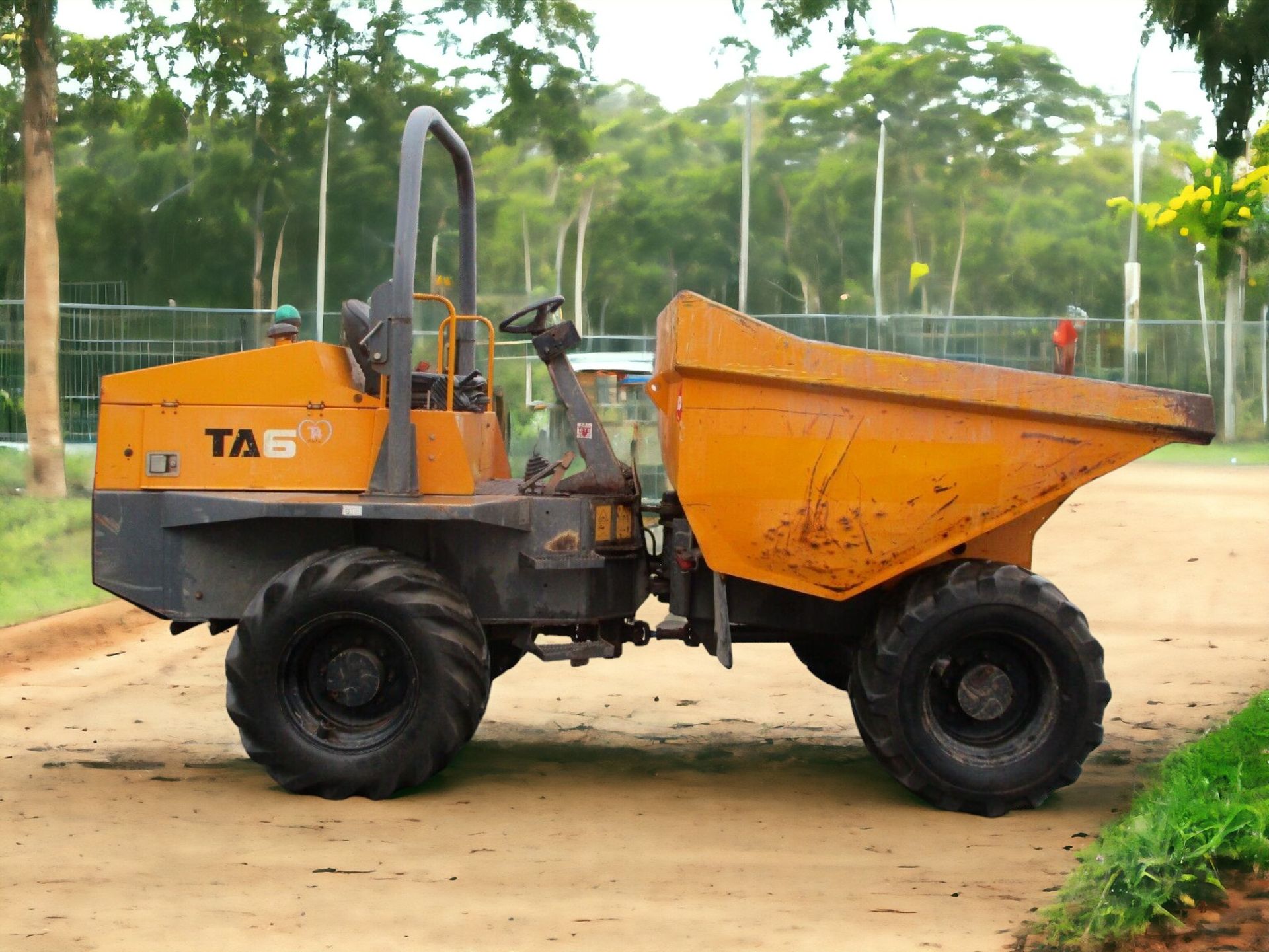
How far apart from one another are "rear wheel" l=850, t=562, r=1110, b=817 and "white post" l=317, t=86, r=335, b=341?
2235 centimetres

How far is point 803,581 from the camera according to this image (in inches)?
277

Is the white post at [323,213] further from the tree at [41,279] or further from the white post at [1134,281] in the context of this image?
the white post at [1134,281]

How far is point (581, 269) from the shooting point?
3956 cm

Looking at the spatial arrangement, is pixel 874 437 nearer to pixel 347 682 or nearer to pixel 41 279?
pixel 347 682

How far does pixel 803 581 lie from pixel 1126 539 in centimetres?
1142

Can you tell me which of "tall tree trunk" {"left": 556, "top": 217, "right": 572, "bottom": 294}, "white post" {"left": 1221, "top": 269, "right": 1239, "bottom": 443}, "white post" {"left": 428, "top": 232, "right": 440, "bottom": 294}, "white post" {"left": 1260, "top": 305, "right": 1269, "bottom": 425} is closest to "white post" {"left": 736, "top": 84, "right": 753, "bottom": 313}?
"tall tree trunk" {"left": 556, "top": 217, "right": 572, "bottom": 294}

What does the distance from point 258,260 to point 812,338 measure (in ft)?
48.8

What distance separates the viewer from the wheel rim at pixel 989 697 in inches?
277

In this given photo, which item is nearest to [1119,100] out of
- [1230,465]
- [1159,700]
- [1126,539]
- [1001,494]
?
[1230,465]

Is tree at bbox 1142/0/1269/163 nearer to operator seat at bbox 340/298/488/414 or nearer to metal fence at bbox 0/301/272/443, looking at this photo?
operator seat at bbox 340/298/488/414

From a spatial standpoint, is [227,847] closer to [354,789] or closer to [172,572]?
[354,789]

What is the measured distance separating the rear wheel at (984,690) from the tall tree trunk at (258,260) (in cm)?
2576

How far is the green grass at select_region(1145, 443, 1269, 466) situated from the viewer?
1057 inches

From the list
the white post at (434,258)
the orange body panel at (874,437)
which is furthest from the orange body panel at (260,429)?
the white post at (434,258)
